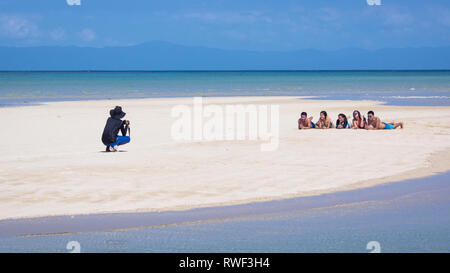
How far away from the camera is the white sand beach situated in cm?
1030

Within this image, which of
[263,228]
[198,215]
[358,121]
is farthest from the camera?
[358,121]

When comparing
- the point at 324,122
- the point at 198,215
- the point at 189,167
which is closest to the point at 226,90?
the point at 324,122

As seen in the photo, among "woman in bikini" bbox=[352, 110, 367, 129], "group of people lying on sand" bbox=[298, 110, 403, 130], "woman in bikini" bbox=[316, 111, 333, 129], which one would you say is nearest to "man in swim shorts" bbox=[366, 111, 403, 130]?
"group of people lying on sand" bbox=[298, 110, 403, 130]

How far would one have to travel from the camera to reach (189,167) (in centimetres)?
1327

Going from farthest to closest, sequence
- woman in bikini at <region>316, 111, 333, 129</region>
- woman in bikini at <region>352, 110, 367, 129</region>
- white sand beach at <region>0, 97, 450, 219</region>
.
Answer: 1. woman in bikini at <region>316, 111, 333, 129</region>
2. woman in bikini at <region>352, 110, 367, 129</region>
3. white sand beach at <region>0, 97, 450, 219</region>

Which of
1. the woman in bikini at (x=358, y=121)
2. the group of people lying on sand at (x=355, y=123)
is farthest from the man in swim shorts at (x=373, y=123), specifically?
the woman in bikini at (x=358, y=121)

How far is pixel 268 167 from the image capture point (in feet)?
43.3

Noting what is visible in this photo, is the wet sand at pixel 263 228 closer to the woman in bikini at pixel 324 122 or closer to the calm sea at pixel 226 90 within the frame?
the woman in bikini at pixel 324 122

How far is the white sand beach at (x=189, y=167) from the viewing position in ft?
33.8

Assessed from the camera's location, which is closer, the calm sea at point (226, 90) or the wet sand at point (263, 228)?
the wet sand at point (263, 228)

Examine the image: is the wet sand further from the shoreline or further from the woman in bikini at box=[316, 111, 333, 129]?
the woman in bikini at box=[316, 111, 333, 129]

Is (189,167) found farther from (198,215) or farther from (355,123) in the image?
(355,123)
